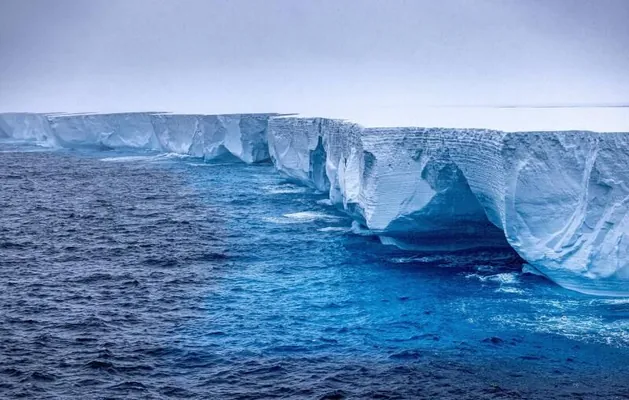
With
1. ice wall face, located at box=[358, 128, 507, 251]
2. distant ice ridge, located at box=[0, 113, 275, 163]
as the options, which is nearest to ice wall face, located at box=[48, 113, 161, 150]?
distant ice ridge, located at box=[0, 113, 275, 163]

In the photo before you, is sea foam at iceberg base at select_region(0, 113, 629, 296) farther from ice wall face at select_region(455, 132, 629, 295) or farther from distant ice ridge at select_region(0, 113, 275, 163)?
distant ice ridge at select_region(0, 113, 275, 163)

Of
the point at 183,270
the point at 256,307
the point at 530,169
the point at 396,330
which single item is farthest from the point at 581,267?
→ the point at 183,270

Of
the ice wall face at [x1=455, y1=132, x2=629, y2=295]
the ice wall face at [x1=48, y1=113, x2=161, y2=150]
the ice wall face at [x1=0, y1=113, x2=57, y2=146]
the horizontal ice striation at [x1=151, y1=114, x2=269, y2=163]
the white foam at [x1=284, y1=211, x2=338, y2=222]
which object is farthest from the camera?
the ice wall face at [x1=0, y1=113, x2=57, y2=146]

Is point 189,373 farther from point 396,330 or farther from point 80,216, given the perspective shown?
point 80,216

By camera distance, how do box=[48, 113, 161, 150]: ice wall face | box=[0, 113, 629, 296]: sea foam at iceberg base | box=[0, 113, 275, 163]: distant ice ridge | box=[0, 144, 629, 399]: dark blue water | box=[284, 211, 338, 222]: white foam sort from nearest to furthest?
box=[0, 144, 629, 399]: dark blue water, box=[0, 113, 629, 296]: sea foam at iceberg base, box=[284, 211, 338, 222]: white foam, box=[0, 113, 275, 163]: distant ice ridge, box=[48, 113, 161, 150]: ice wall face

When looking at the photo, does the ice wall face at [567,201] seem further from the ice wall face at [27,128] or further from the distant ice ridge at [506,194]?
the ice wall face at [27,128]

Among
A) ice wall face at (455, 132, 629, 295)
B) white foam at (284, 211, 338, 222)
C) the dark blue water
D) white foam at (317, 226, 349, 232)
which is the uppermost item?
ice wall face at (455, 132, 629, 295)
